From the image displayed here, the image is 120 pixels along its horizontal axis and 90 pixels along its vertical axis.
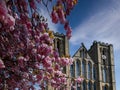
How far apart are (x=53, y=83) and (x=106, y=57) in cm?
4561

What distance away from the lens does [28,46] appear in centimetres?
1063

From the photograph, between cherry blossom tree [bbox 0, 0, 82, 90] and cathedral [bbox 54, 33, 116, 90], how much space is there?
136 feet

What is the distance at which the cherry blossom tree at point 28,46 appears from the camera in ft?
28.5

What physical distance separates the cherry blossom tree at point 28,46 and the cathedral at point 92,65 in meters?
41.6

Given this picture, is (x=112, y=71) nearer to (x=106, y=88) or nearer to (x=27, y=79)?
(x=106, y=88)

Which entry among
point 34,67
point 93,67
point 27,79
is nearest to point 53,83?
point 27,79

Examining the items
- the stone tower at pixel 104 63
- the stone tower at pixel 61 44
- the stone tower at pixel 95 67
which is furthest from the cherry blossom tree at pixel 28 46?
the stone tower at pixel 104 63

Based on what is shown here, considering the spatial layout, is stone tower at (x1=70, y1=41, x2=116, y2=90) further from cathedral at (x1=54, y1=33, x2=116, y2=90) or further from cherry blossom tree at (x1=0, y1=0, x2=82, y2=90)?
cherry blossom tree at (x1=0, y1=0, x2=82, y2=90)

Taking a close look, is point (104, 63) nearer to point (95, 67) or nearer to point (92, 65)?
point (95, 67)

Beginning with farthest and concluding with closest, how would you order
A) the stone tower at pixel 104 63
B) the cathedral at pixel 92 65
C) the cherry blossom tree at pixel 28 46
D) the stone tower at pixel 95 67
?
the stone tower at pixel 104 63, the stone tower at pixel 95 67, the cathedral at pixel 92 65, the cherry blossom tree at pixel 28 46

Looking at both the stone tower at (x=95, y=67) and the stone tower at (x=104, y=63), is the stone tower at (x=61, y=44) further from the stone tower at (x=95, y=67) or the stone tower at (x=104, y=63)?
the stone tower at (x=104, y=63)

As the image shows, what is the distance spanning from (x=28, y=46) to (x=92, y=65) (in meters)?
46.8

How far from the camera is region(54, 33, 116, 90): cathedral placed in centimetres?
5456

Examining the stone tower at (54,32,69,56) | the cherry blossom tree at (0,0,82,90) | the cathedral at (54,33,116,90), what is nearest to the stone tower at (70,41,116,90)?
the cathedral at (54,33,116,90)
